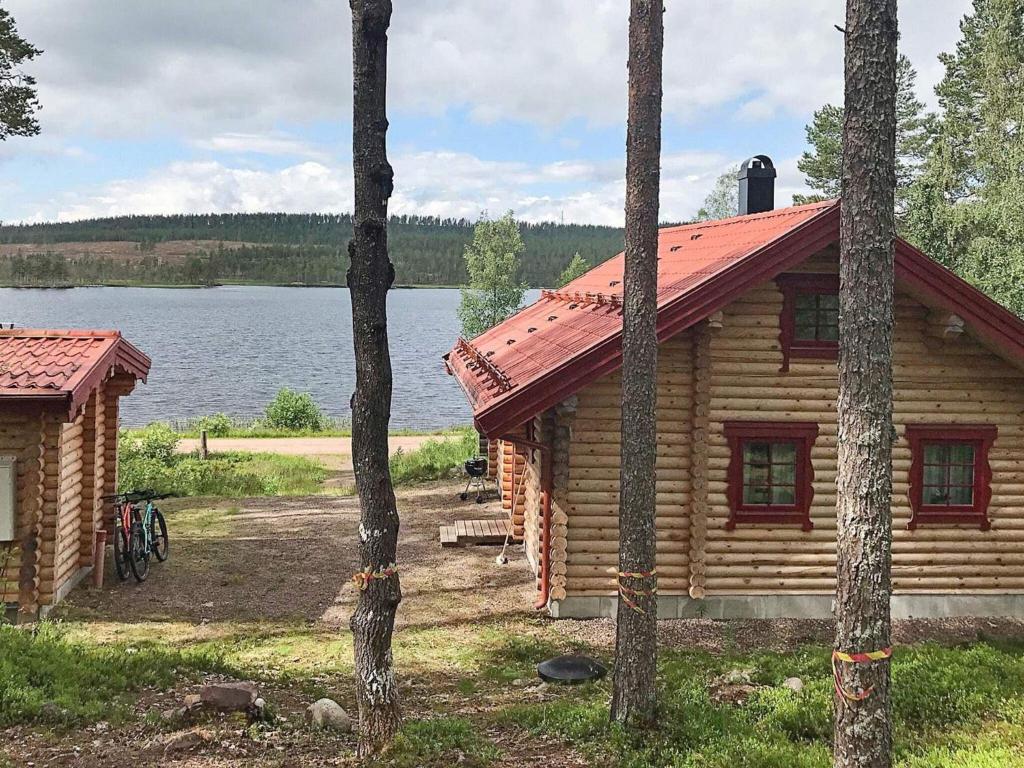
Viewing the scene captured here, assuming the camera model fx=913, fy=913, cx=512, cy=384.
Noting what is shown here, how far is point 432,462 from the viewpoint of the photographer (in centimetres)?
2297

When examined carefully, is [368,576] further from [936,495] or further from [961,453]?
[961,453]

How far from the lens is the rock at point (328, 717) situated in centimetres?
774

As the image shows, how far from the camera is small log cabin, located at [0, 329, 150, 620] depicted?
36.9 feet

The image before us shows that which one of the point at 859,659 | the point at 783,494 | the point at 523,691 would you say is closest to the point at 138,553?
the point at 523,691

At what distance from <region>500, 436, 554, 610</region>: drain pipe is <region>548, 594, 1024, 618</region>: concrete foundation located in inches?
11.8

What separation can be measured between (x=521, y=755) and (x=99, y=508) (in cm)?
901

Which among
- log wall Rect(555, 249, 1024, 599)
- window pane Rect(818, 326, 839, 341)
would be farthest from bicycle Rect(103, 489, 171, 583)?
window pane Rect(818, 326, 839, 341)

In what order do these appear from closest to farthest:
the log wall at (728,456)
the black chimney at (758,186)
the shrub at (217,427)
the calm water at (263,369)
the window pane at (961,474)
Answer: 1. the log wall at (728,456)
2. the window pane at (961,474)
3. the black chimney at (758,186)
4. the shrub at (217,427)
5. the calm water at (263,369)

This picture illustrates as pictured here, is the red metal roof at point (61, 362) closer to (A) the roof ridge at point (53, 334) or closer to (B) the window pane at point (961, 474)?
(A) the roof ridge at point (53, 334)

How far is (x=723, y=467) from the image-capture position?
11.9m

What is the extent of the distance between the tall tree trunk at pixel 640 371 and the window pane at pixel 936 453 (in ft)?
20.6

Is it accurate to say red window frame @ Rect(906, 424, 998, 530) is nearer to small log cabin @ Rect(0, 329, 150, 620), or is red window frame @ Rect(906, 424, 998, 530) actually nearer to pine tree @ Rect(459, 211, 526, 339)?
small log cabin @ Rect(0, 329, 150, 620)

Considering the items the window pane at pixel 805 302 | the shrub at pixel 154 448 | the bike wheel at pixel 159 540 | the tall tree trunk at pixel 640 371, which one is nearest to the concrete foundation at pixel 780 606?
the window pane at pixel 805 302

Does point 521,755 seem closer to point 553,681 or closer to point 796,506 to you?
point 553,681
